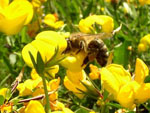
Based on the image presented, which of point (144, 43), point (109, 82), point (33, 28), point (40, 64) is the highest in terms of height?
point (40, 64)

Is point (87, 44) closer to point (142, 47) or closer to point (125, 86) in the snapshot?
point (125, 86)

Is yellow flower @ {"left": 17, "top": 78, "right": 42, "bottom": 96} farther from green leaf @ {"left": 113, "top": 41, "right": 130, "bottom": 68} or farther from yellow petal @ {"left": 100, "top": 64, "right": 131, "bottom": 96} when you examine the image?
green leaf @ {"left": 113, "top": 41, "right": 130, "bottom": 68}

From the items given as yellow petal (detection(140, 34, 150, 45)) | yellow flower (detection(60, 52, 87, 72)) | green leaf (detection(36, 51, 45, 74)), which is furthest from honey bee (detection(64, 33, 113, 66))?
yellow petal (detection(140, 34, 150, 45))

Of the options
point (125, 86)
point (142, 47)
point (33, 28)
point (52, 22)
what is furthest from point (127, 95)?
point (33, 28)

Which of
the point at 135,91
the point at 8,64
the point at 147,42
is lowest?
the point at 8,64

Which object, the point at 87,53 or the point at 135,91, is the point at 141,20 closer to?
the point at 87,53

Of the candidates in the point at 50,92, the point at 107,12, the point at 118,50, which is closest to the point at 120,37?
the point at 118,50
